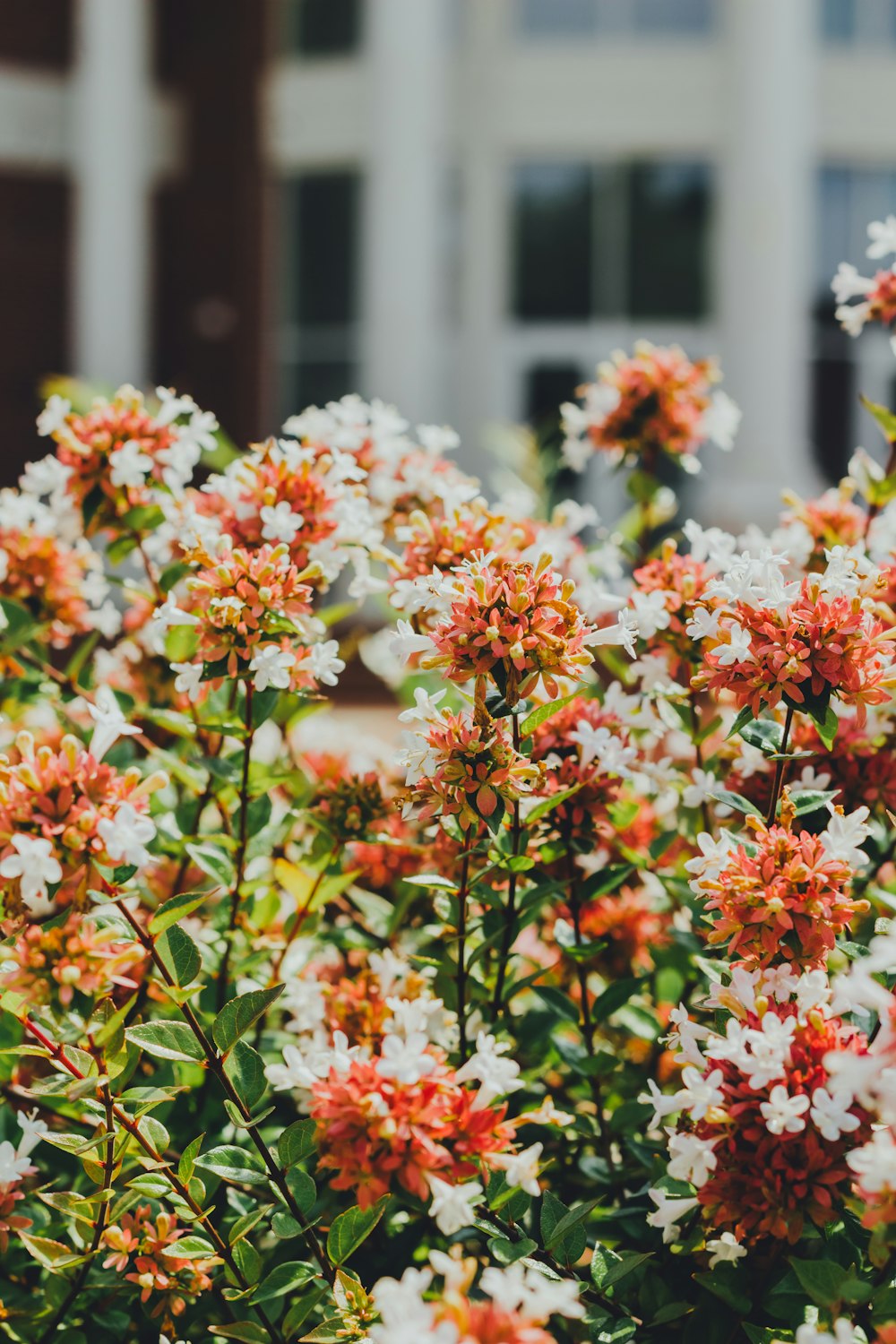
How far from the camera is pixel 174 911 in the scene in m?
0.83

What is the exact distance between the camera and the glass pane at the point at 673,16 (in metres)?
8.96

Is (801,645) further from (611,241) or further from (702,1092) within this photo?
(611,241)

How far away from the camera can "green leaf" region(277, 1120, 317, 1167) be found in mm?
854

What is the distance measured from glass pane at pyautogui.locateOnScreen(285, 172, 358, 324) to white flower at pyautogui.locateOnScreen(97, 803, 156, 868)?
930 cm

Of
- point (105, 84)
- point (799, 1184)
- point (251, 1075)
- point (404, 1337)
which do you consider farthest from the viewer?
point (105, 84)

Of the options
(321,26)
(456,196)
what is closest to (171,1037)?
(456,196)

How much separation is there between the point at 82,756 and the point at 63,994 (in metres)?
0.36

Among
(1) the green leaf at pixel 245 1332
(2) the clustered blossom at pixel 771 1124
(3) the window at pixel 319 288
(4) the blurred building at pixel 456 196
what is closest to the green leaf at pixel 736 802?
(2) the clustered blossom at pixel 771 1124

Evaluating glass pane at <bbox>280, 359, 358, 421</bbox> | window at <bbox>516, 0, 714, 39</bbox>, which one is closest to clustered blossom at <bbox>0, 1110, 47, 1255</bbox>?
glass pane at <bbox>280, 359, 358, 421</bbox>

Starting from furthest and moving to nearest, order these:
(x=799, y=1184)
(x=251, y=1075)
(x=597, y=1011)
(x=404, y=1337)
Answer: (x=597, y=1011)
(x=251, y=1075)
(x=799, y=1184)
(x=404, y=1337)

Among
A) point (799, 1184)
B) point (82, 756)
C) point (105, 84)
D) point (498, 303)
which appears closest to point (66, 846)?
point (82, 756)

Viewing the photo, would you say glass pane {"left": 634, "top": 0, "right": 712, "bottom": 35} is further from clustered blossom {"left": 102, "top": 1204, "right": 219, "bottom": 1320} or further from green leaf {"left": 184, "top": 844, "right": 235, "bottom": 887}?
clustered blossom {"left": 102, "top": 1204, "right": 219, "bottom": 1320}

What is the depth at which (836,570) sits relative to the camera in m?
0.89

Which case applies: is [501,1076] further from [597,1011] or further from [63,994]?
[63,994]
